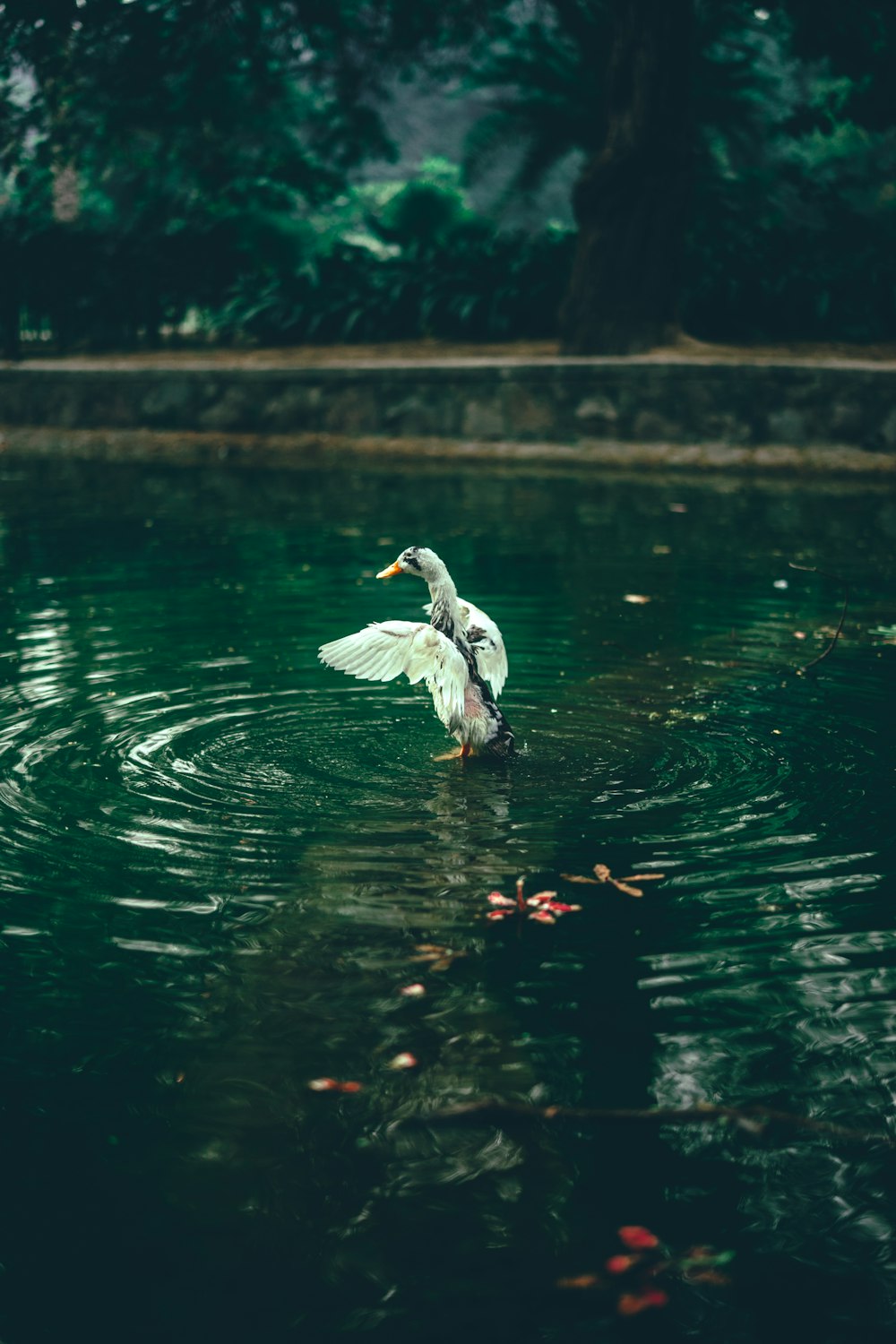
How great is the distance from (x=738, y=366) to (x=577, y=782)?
997cm

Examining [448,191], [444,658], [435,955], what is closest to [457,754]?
[444,658]

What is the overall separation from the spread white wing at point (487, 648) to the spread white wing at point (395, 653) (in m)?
0.36

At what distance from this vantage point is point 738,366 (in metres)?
14.3

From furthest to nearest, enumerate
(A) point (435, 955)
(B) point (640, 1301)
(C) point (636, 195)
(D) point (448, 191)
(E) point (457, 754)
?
(D) point (448, 191) < (C) point (636, 195) < (E) point (457, 754) < (A) point (435, 955) < (B) point (640, 1301)

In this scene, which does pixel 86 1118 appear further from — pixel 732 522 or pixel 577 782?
pixel 732 522

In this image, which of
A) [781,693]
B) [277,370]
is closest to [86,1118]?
[781,693]

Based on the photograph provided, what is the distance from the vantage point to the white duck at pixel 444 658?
518cm

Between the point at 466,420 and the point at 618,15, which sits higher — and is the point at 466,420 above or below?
A: below

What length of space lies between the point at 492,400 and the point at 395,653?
10.6 m

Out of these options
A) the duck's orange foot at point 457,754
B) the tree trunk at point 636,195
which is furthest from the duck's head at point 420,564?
the tree trunk at point 636,195

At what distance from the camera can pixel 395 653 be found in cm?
518

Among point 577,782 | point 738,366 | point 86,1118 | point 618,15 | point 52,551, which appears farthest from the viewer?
point 618,15

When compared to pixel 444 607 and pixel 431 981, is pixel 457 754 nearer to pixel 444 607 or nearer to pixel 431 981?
pixel 444 607

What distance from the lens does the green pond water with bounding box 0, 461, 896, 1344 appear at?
2.58 m
